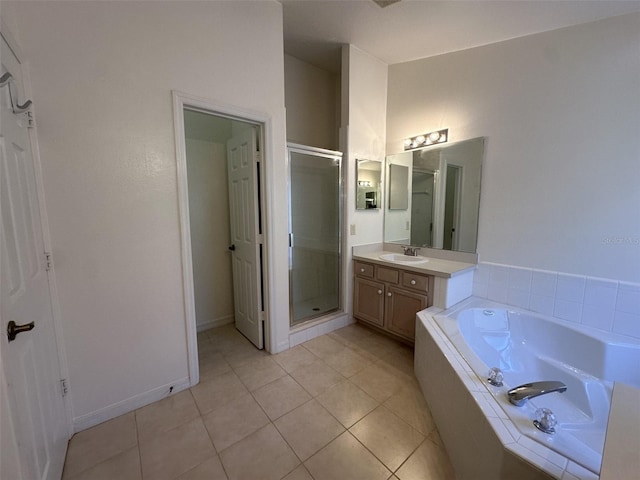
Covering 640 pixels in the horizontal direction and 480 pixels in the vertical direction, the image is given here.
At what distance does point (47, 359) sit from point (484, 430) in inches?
81.6

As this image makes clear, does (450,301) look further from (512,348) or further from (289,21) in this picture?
(289,21)

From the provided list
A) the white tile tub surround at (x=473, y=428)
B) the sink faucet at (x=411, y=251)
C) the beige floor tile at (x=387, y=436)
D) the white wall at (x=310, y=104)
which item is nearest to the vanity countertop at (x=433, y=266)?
the sink faucet at (x=411, y=251)

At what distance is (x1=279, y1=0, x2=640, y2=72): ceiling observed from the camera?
5.95 ft

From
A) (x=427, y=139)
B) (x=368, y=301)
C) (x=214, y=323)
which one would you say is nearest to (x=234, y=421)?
(x=214, y=323)

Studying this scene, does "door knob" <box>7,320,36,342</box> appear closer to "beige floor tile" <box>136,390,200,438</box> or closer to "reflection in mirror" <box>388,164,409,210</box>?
"beige floor tile" <box>136,390,200,438</box>

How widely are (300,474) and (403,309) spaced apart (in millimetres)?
1520

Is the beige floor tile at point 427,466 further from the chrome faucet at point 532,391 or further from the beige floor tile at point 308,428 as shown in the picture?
the chrome faucet at point 532,391

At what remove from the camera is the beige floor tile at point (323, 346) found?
2.40 meters

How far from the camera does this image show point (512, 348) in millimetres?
2090

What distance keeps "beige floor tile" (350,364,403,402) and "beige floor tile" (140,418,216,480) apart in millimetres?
1062

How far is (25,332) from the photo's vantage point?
105 centimetres

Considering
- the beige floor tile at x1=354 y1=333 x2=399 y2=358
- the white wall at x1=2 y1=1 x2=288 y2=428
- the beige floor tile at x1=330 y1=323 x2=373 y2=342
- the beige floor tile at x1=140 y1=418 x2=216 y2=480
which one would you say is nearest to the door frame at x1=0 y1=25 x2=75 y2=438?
the white wall at x1=2 y1=1 x2=288 y2=428

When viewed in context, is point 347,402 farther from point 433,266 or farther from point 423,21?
point 423,21

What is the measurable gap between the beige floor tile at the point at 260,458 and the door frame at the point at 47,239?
968 millimetres
